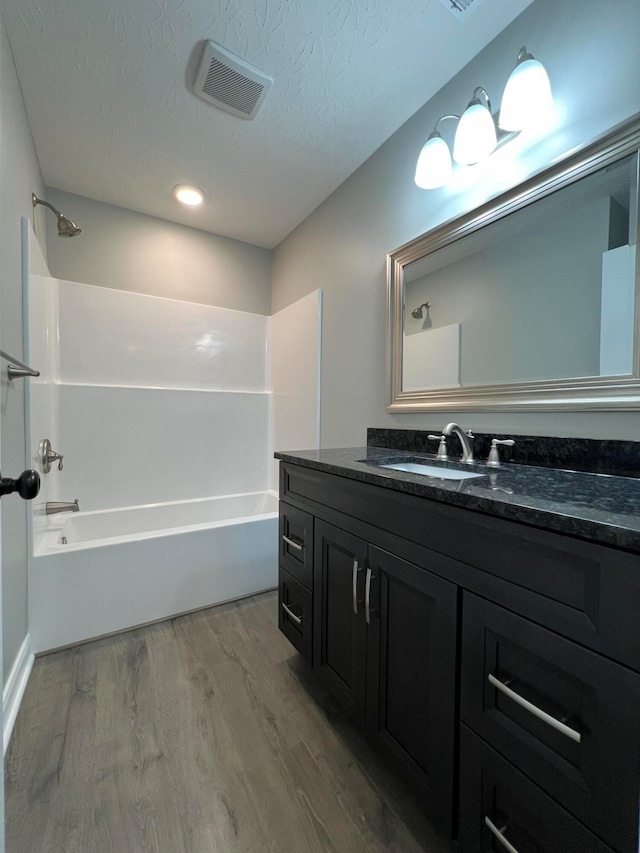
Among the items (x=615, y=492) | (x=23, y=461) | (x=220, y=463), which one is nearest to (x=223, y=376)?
(x=220, y=463)

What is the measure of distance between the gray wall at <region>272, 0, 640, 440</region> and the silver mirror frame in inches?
1.5

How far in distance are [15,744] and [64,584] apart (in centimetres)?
58

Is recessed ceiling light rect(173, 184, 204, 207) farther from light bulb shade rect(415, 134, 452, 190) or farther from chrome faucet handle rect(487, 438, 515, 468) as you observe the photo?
chrome faucet handle rect(487, 438, 515, 468)

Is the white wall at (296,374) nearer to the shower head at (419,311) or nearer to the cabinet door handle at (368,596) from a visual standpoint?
the shower head at (419,311)

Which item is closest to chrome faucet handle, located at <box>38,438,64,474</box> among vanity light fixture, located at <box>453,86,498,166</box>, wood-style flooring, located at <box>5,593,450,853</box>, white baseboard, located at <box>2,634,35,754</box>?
white baseboard, located at <box>2,634,35,754</box>

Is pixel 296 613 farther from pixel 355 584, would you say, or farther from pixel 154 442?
pixel 154 442

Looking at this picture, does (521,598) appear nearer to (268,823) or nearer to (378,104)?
(268,823)

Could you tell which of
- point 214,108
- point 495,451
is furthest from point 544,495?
point 214,108

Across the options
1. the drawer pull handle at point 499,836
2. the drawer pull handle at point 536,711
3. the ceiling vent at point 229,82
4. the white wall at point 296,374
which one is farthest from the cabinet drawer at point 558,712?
the ceiling vent at point 229,82

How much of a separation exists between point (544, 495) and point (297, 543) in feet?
2.98

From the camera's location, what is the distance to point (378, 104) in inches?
59.0

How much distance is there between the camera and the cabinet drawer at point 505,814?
57 cm

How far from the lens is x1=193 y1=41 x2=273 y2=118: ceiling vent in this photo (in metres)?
1.31

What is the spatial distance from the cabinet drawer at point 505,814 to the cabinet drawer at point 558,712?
23 millimetres
